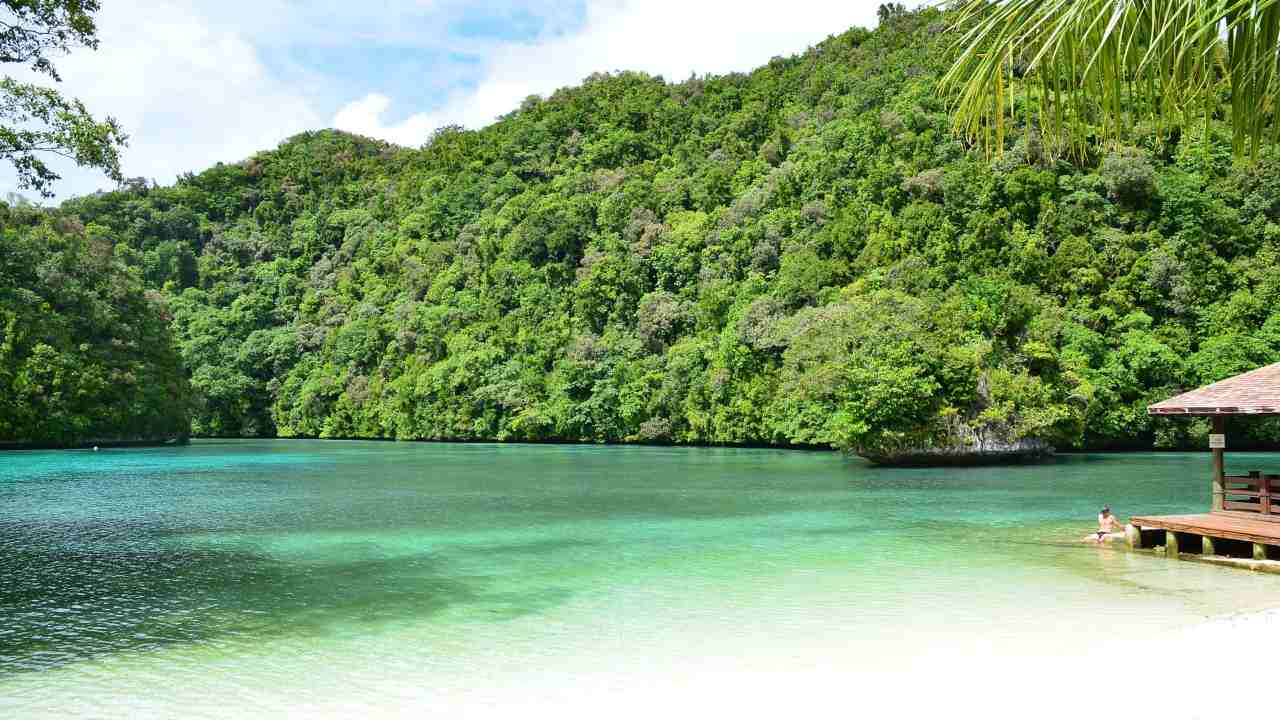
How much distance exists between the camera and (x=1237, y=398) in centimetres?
1472

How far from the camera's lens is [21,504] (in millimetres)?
26391

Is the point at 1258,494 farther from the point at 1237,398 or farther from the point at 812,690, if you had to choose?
the point at 812,690

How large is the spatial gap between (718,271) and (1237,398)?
5171 cm

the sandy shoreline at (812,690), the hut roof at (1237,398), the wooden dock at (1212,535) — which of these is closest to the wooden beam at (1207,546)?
the wooden dock at (1212,535)

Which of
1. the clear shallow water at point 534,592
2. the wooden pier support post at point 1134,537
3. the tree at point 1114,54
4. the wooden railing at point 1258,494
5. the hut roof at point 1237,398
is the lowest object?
the clear shallow water at point 534,592

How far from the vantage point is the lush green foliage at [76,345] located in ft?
188

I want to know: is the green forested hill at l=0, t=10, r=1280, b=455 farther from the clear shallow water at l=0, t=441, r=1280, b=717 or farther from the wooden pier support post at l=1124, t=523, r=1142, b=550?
the clear shallow water at l=0, t=441, r=1280, b=717

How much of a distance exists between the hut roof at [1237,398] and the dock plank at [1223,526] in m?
1.70

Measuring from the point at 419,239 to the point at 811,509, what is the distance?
7626 centimetres

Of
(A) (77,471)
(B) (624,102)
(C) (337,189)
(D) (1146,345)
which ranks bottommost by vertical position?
(A) (77,471)

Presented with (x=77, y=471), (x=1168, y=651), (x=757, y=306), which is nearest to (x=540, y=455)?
(x=757, y=306)

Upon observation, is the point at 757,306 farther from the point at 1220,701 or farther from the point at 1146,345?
the point at 1220,701

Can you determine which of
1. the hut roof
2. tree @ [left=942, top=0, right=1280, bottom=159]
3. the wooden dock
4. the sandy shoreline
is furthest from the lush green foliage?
tree @ [left=942, top=0, right=1280, bottom=159]

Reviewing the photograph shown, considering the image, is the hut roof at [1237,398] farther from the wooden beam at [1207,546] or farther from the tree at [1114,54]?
the tree at [1114,54]
